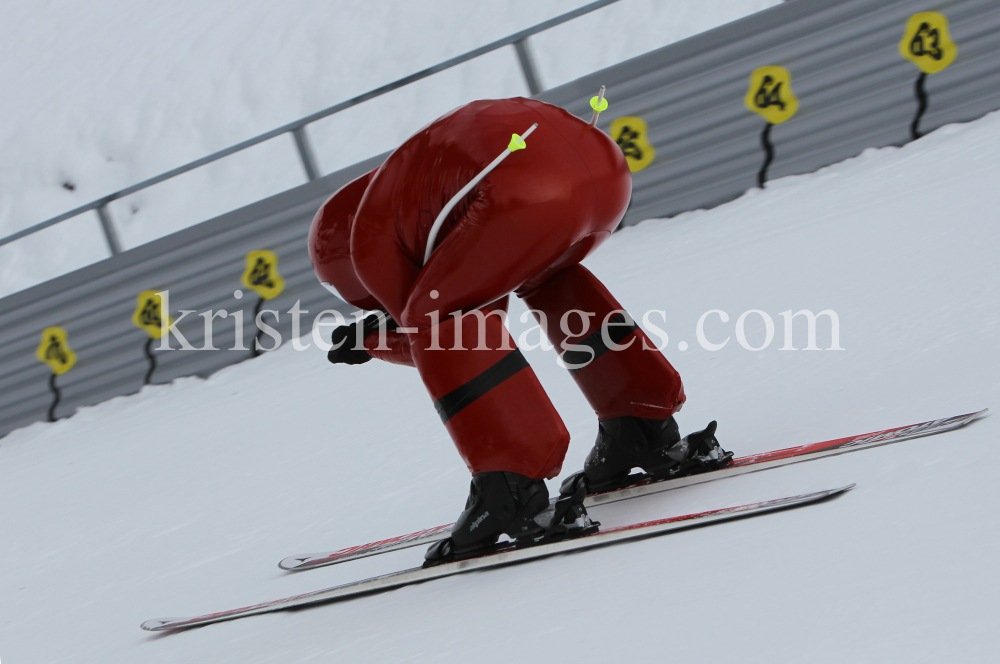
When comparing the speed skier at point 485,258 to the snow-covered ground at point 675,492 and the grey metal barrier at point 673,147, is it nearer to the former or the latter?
the snow-covered ground at point 675,492

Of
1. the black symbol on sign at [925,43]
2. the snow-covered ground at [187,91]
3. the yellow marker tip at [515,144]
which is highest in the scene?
the snow-covered ground at [187,91]

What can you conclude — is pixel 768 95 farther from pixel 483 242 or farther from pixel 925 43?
pixel 483 242

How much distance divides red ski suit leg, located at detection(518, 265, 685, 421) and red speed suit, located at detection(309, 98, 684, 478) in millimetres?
173

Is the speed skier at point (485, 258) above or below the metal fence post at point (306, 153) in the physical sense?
below

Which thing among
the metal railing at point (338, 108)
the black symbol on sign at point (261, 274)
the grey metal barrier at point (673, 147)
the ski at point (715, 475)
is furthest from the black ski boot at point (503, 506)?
the black symbol on sign at point (261, 274)

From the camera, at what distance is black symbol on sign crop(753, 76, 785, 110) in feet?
15.6

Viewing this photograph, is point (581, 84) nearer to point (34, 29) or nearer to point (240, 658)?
point (240, 658)

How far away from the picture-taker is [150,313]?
219 inches

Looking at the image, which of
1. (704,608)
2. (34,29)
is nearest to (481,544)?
(704,608)

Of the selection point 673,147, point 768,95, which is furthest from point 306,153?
point 768,95

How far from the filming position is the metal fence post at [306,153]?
5449 mm

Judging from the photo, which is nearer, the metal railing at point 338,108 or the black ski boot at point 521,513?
the black ski boot at point 521,513

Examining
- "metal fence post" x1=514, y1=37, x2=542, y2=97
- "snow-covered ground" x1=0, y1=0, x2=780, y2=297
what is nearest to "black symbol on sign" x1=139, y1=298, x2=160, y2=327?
"metal fence post" x1=514, y1=37, x2=542, y2=97

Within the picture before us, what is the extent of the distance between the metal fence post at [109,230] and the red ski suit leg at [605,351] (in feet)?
15.7
